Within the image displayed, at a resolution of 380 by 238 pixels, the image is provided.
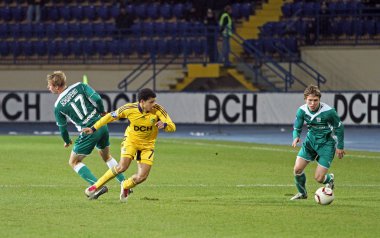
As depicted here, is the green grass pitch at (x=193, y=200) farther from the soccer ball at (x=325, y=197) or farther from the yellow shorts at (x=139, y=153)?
the yellow shorts at (x=139, y=153)


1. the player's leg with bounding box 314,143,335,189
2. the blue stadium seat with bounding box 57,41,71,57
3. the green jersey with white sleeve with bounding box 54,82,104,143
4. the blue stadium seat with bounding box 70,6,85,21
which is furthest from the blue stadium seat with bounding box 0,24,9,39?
the player's leg with bounding box 314,143,335,189

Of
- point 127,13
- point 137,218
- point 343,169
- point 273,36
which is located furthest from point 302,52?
point 137,218

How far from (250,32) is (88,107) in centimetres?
2415

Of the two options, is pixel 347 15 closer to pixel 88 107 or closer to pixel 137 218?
pixel 88 107

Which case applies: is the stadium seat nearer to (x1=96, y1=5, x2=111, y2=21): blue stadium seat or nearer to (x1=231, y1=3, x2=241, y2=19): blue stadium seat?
(x1=96, y1=5, x2=111, y2=21): blue stadium seat

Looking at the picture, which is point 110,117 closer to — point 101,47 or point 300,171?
point 300,171

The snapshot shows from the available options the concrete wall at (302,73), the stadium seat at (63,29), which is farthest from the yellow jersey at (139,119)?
the stadium seat at (63,29)

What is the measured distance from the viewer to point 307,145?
1456cm

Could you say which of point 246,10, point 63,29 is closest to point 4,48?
point 63,29

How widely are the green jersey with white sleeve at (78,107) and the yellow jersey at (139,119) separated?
3.54 ft

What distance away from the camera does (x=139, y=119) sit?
45.2ft

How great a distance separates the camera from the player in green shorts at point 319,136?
1425 centimetres

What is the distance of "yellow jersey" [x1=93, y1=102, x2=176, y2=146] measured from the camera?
13.7m

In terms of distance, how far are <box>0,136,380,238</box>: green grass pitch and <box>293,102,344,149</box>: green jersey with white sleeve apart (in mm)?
905
